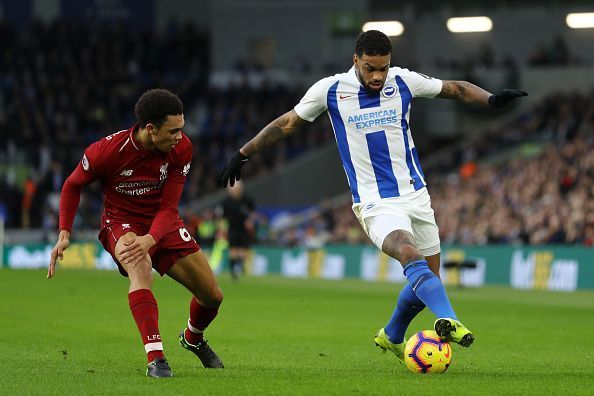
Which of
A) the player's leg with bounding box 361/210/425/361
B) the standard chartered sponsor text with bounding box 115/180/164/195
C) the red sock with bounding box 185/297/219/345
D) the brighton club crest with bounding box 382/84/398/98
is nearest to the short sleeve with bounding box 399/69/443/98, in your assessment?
the brighton club crest with bounding box 382/84/398/98

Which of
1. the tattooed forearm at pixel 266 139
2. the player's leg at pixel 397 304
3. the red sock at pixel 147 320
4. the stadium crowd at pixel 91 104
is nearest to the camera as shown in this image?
the red sock at pixel 147 320

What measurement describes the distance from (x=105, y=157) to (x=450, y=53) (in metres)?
37.6

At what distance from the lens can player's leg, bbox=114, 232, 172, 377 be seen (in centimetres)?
852

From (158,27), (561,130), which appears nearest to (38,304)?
(561,130)

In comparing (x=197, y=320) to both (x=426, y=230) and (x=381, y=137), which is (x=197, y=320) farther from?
(x=381, y=137)

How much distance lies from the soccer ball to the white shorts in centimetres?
74

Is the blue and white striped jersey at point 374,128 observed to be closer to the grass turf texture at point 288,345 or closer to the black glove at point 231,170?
the black glove at point 231,170

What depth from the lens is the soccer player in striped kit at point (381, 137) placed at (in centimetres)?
923

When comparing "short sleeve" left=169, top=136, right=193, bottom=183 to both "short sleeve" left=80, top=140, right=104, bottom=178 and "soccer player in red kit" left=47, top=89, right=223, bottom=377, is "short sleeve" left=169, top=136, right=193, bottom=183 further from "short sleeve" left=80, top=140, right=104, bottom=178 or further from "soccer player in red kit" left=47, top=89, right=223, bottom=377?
"short sleeve" left=80, top=140, right=104, bottom=178

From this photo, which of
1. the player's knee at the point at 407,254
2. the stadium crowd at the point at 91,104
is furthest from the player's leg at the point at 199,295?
the stadium crowd at the point at 91,104

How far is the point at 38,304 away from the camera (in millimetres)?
17531

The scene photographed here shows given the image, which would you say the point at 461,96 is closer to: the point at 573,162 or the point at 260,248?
the point at 573,162

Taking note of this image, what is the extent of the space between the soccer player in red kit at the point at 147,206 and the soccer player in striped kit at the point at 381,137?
1.70 ft

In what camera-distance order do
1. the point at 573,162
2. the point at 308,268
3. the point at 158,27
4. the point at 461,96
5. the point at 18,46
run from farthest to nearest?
the point at 158,27, the point at 18,46, the point at 308,268, the point at 573,162, the point at 461,96
